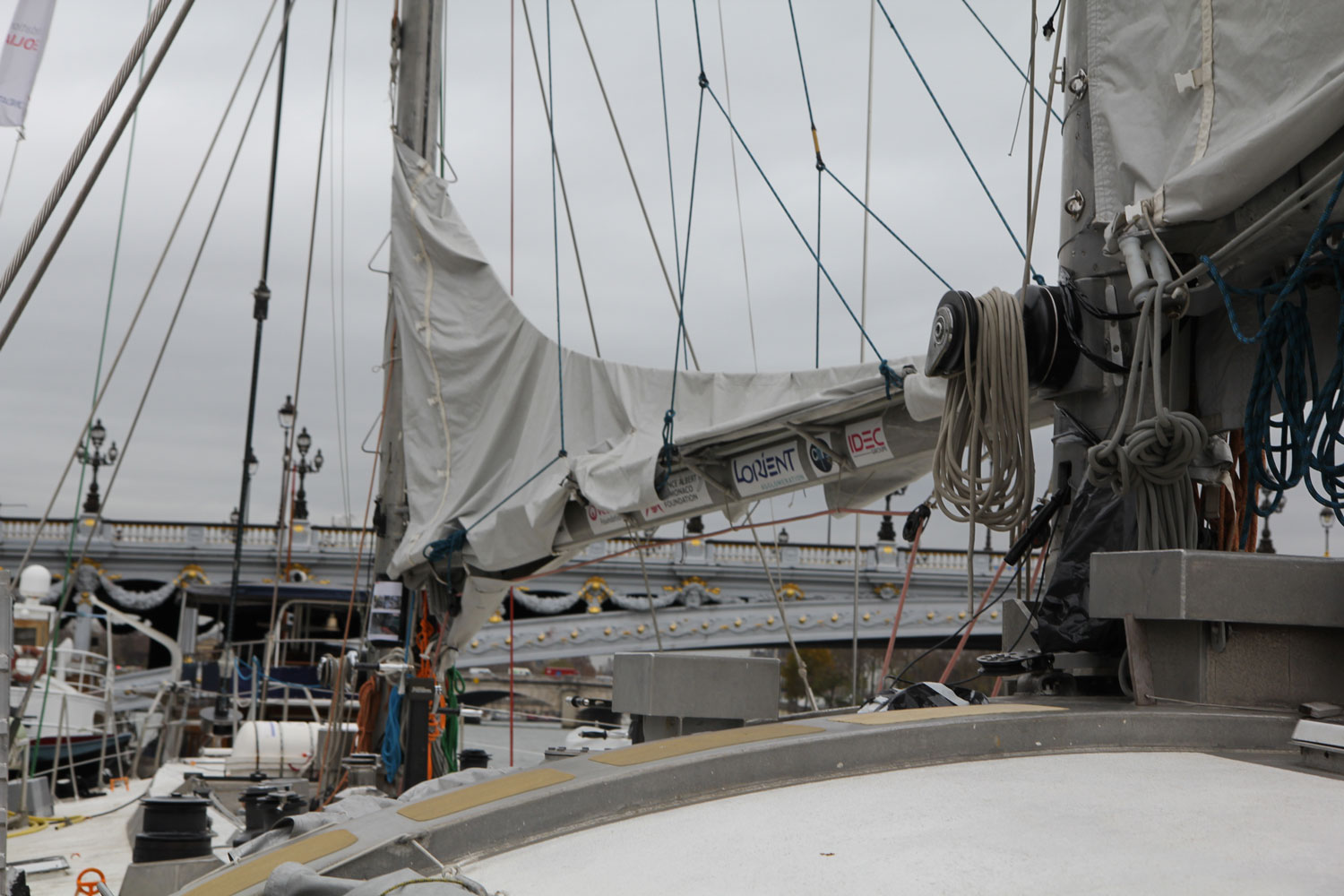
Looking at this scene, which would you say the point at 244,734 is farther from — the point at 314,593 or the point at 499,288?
the point at 314,593

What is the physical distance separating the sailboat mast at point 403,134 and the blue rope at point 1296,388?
6.18 meters

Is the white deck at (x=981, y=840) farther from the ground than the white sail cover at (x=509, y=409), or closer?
closer

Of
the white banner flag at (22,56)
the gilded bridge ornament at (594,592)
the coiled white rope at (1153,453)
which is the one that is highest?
the white banner flag at (22,56)

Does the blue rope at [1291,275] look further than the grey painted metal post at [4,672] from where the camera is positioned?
Yes

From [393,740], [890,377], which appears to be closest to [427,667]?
[393,740]

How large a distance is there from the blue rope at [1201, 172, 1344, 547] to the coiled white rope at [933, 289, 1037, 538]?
0.70 meters

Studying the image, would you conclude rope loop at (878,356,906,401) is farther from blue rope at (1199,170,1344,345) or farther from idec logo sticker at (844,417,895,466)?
blue rope at (1199,170,1344,345)

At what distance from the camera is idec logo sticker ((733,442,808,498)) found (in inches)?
220

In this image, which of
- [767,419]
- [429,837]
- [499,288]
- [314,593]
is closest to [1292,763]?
[429,837]

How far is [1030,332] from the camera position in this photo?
416 cm

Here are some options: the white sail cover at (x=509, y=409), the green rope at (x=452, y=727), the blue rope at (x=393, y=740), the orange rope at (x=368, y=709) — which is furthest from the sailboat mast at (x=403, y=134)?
the blue rope at (x=393, y=740)

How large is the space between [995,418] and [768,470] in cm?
179

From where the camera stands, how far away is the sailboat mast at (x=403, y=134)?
340 inches

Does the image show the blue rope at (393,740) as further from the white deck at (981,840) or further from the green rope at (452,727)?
the white deck at (981,840)
